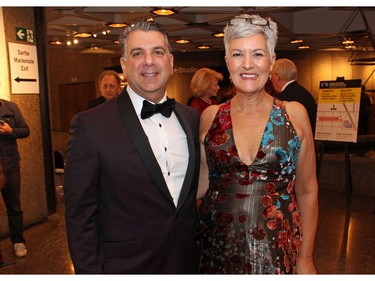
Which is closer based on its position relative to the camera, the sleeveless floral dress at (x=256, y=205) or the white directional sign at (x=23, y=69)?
the sleeveless floral dress at (x=256, y=205)

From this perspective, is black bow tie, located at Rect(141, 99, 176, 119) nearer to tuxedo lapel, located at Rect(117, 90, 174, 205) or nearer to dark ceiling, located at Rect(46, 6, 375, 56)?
tuxedo lapel, located at Rect(117, 90, 174, 205)

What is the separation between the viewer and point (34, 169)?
499 centimetres

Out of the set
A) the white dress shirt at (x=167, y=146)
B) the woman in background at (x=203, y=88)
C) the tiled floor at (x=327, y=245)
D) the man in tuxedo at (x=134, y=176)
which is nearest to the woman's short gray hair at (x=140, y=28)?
the man in tuxedo at (x=134, y=176)

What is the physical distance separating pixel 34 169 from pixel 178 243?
153 inches

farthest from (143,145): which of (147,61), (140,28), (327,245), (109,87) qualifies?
(109,87)

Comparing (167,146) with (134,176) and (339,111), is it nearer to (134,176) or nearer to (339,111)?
(134,176)

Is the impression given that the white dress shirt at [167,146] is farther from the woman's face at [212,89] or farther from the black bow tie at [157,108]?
the woman's face at [212,89]

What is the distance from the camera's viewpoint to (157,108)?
1.49 m

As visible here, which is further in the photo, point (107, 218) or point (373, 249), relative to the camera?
point (373, 249)

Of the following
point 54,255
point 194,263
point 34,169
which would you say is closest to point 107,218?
point 194,263

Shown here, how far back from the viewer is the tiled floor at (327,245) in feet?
12.1

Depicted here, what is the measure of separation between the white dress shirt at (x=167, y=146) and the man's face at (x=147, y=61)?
62mm
